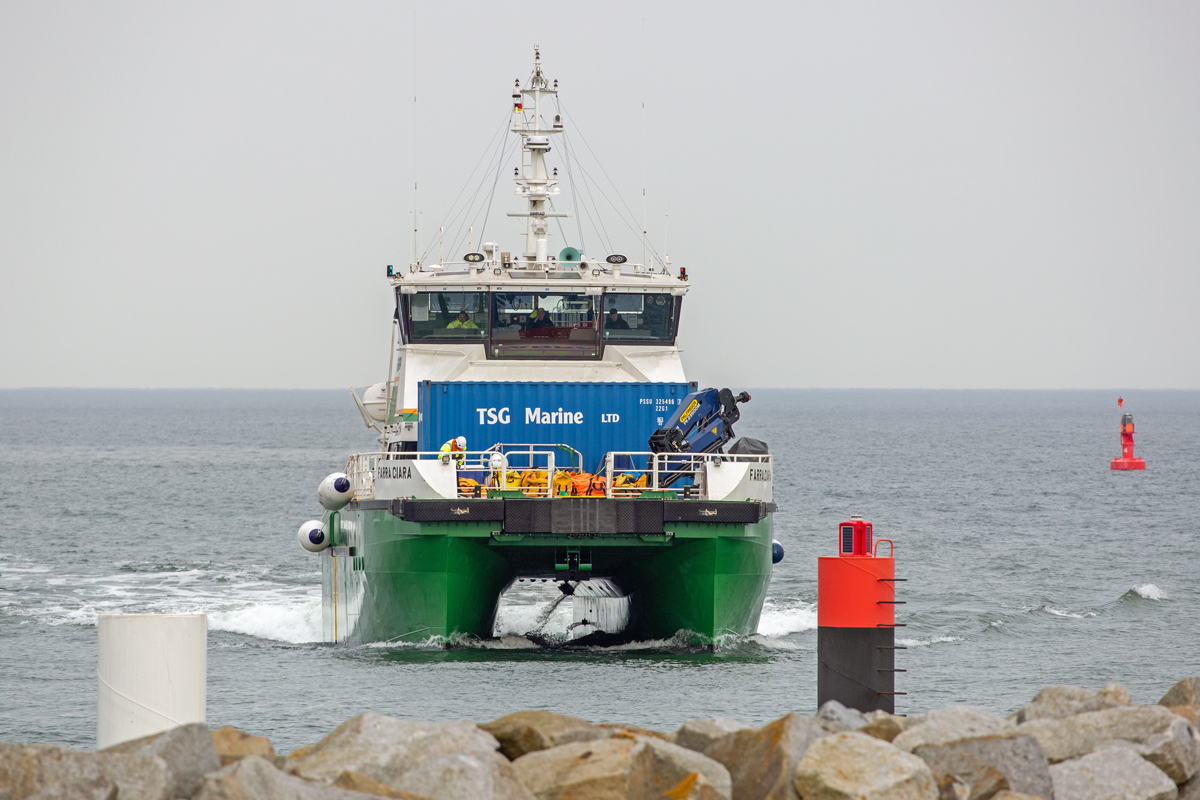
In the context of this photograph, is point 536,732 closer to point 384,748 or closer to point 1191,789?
point 384,748

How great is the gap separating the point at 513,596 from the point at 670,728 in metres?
12.7

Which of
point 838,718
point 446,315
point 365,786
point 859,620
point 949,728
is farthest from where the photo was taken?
point 446,315

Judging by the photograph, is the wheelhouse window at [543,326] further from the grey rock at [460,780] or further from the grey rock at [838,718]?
the grey rock at [460,780]

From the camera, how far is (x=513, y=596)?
25.8 metres

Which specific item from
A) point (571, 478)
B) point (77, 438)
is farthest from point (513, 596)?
point (77, 438)

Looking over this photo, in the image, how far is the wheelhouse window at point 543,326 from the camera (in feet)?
65.5

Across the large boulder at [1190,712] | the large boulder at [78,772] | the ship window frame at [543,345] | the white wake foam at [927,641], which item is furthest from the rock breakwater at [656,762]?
the ship window frame at [543,345]

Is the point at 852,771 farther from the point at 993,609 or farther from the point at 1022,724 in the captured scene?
the point at 993,609

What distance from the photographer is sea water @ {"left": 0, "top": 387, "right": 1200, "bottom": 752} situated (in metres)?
15.1

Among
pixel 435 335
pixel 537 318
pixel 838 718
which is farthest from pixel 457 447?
pixel 838 718

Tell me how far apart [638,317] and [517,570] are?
4.04m

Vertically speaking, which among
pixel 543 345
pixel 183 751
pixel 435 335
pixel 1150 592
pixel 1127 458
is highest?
pixel 435 335

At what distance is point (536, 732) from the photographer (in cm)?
785

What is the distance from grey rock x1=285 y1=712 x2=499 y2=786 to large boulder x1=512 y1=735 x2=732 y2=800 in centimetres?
30
